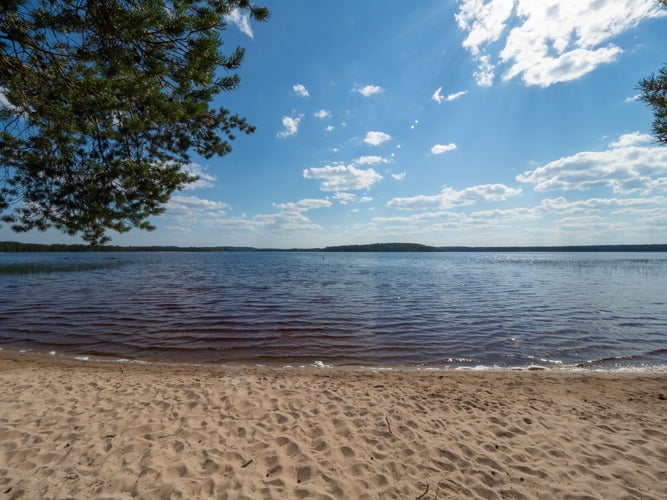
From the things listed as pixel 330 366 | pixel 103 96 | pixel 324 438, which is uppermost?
pixel 103 96

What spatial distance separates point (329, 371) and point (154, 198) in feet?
22.1

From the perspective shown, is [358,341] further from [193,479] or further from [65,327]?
[65,327]

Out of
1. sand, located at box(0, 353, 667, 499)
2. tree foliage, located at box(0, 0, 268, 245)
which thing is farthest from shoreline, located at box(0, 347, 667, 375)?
tree foliage, located at box(0, 0, 268, 245)

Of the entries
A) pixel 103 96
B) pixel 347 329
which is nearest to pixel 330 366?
pixel 347 329

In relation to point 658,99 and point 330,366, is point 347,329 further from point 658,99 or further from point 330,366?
point 658,99

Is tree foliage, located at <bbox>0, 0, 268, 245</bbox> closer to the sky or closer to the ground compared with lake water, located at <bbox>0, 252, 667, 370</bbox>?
closer to the sky

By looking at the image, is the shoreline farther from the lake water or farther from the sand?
the sand

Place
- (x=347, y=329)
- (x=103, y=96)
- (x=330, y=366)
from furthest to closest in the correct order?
Answer: (x=347, y=329), (x=330, y=366), (x=103, y=96)

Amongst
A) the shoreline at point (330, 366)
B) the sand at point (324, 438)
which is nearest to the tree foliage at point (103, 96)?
the sand at point (324, 438)

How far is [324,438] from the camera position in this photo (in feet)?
16.1

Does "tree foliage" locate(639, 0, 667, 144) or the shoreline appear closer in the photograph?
"tree foliage" locate(639, 0, 667, 144)

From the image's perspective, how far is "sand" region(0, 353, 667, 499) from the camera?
3.83 meters

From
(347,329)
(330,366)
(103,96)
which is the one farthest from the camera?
(347,329)

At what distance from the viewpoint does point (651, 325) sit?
14.2 metres
